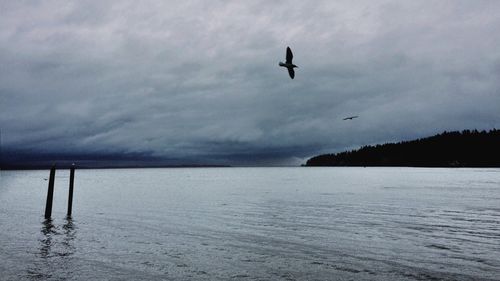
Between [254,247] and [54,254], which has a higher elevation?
[254,247]

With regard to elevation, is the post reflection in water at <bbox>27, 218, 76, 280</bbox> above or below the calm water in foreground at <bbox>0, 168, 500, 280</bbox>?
below

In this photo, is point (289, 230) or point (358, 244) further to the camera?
point (289, 230)

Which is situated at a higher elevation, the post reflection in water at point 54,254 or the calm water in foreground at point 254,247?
the calm water in foreground at point 254,247

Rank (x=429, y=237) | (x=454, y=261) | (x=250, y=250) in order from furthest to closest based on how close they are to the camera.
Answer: (x=429, y=237), (x=250, y=250), (x=454, y=261)

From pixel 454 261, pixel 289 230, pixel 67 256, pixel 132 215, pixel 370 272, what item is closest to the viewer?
pixel 370 272

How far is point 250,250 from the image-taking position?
17.7 meters

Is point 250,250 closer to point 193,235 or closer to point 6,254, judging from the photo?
point 193,235

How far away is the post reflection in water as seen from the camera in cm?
1403

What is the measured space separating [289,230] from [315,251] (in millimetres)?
6005

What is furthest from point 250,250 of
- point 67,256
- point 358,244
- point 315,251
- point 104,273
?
point 67,256

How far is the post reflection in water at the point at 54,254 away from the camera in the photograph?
1403 cm

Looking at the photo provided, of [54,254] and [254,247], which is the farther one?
[254,247]

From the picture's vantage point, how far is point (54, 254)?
17.0 m

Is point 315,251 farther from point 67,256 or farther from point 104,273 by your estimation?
point 67,256
